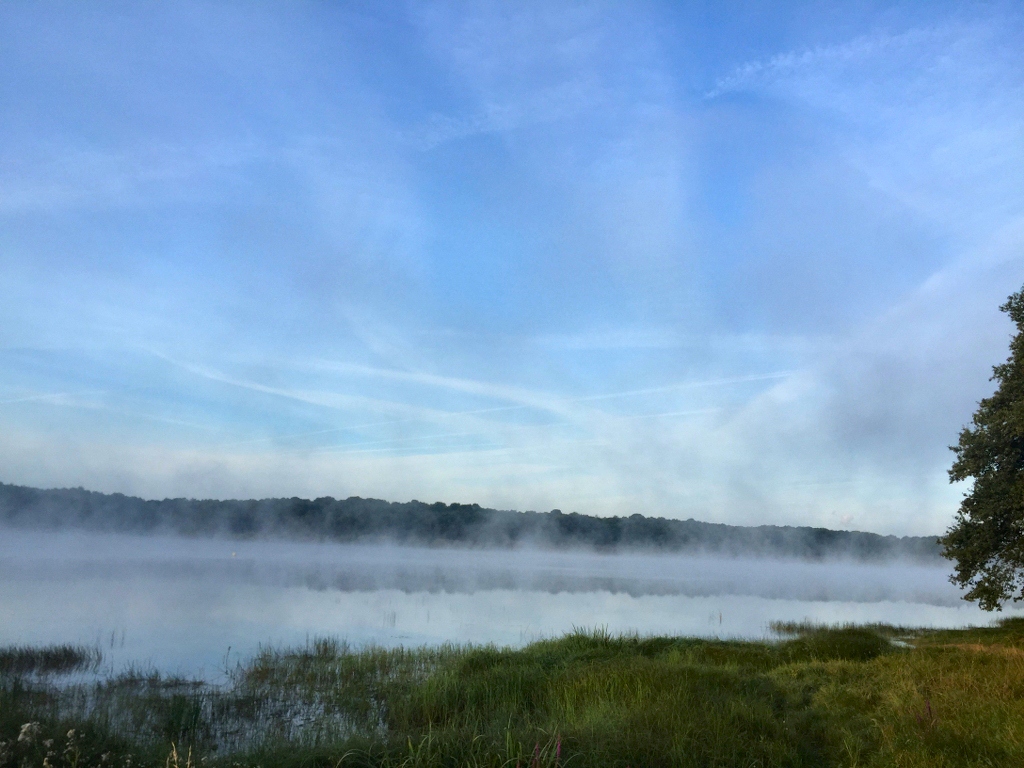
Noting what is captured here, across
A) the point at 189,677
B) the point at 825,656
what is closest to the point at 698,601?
the point at 825,656

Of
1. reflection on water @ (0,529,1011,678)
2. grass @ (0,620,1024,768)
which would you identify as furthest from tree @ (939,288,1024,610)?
reflection on water @ (0,529,1011,678)

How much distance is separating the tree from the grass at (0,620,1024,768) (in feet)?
5.80

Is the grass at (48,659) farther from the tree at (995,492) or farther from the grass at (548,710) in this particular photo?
the tree at (995,492)

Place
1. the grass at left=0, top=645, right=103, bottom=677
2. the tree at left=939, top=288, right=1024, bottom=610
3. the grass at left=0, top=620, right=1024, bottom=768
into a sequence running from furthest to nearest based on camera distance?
the tree at left=939, top=288, right=1024, bottom=610 < the grass at left=0, top=645, right=103, bottom=677 < the grass at left=0, top=620, right=1024, bottom=768

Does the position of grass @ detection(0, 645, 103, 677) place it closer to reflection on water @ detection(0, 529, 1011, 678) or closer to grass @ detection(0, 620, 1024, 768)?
reflection on water @ detection(0, 529, 1011, 678)

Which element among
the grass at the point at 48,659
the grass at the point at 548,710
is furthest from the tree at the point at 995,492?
the grass at the point at 48,659

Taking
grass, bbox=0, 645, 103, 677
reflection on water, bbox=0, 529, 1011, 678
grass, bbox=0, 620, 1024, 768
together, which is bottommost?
reflection on water, bbox=0, 529, 1011, 678

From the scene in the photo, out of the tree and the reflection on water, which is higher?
the tree

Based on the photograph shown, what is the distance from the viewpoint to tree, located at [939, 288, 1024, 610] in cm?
1750

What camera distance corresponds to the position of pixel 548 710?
37.1 feet

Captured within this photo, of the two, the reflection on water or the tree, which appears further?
the reflection on water

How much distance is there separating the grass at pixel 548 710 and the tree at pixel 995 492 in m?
1.77

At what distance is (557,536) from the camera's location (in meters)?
158

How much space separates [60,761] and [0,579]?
34303 millimetres
